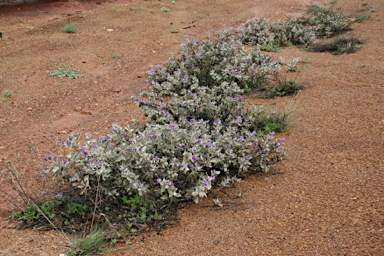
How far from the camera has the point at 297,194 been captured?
2.85 metres

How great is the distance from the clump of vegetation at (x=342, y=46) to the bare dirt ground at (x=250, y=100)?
223 mm

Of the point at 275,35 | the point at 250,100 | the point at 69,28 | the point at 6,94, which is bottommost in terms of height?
the point at 250,100

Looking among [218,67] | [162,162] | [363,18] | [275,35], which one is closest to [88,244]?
[162,162]

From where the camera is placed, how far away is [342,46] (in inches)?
262

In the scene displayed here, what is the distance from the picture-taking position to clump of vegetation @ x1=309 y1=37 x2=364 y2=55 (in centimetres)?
646

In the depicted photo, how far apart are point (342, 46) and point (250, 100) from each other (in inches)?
120

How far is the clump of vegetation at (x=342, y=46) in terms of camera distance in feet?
21.2

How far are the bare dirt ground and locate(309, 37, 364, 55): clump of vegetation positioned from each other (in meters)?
0.22

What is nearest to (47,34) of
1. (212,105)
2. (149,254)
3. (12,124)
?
(12,124)

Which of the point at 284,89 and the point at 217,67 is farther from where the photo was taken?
the point at 217,67

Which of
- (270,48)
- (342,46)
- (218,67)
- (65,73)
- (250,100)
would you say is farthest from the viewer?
(270,48)

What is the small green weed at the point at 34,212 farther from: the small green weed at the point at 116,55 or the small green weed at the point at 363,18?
the small green weed at the point at 363,18

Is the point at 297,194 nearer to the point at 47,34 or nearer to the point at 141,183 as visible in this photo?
the point at 141,183

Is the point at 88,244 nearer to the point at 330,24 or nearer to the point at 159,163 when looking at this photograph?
the point at 159,163
